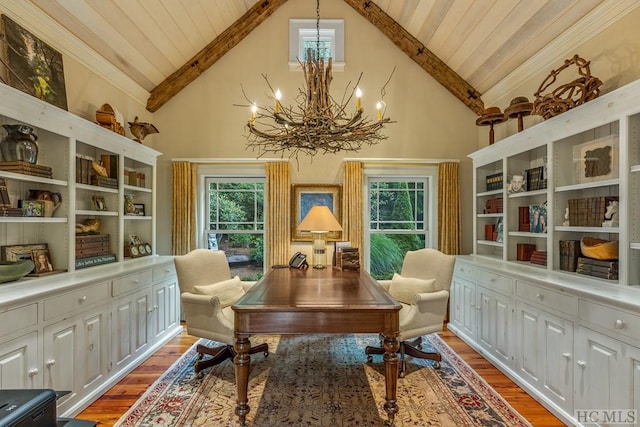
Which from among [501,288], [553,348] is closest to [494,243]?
[501,288]

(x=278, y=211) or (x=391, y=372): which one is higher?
(x=278, y=211)

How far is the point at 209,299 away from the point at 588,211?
→ 9.94ft

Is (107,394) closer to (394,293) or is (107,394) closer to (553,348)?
(394,293)

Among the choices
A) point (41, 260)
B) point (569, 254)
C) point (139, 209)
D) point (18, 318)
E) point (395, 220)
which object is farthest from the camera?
point (395, 220)

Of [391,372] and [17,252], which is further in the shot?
[17,252]

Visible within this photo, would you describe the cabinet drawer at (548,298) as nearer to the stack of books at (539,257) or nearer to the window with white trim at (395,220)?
the stack of books at (539,257)

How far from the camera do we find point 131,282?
3.08 meters

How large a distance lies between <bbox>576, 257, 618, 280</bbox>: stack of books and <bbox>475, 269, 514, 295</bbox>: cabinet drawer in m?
0.52

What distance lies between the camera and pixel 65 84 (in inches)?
120

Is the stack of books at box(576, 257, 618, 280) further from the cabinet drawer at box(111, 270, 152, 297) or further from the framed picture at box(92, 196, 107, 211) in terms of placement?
the framed picture at box(92, 196, 107, 211)

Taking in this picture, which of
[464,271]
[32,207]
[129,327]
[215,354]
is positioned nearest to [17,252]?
[32,207]

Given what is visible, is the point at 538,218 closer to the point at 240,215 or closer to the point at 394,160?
the point at 394,160

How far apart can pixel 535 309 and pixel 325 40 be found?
3981mm

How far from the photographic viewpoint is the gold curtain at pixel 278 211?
445cm
